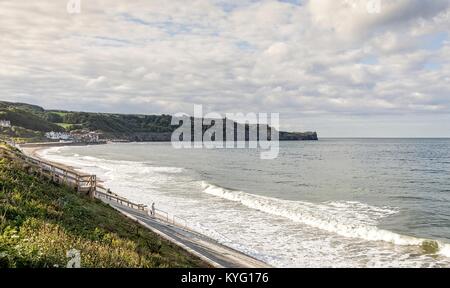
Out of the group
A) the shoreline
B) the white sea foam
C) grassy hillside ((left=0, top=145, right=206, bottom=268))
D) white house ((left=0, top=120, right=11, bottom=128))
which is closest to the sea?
the white sea foam

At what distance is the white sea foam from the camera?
24125mm

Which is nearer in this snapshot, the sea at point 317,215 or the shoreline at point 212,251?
the shoreline at point 212,251

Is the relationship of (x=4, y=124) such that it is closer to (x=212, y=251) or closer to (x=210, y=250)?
(x=210, y=250)

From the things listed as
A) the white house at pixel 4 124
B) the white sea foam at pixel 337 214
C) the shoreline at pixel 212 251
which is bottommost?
the white sea foam at pixel 337 214

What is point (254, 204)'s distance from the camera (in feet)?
118

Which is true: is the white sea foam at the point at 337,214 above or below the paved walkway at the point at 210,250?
below

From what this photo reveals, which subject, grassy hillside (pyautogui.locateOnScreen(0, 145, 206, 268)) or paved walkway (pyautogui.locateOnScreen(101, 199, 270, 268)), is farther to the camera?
paved walkway (pyautogui.locateOnScreen(101, 199, 270, 268))

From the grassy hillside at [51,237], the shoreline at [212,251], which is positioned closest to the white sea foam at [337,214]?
the shoreline at [212,251]

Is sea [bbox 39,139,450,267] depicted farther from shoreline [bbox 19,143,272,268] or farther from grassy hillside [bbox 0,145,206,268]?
grassy hillside [bbox 0,145,206,268]

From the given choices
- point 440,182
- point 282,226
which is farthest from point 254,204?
point 440,182

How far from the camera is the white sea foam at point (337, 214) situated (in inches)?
950

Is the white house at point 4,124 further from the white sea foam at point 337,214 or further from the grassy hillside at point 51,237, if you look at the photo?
the grassy hillside at point 51,237
